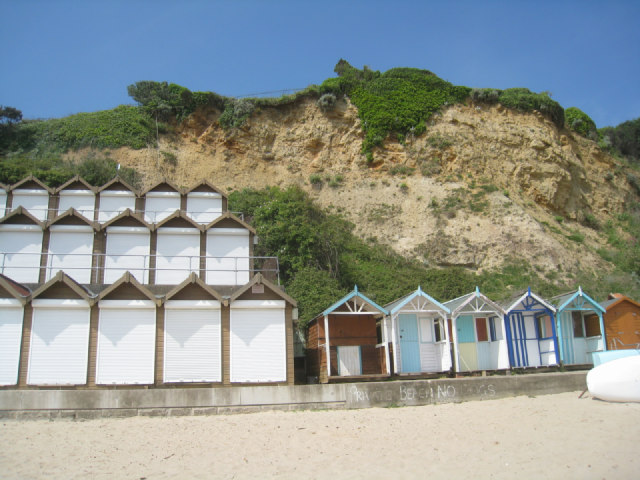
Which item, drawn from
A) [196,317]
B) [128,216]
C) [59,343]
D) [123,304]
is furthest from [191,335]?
[128,216]

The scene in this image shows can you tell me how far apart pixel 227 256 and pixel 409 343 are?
360 inches

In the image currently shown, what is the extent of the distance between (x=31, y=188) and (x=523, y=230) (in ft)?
97.4

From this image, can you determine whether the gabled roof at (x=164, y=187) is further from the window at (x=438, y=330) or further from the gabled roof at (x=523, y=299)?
the gabled roof at (x=523, y=299)

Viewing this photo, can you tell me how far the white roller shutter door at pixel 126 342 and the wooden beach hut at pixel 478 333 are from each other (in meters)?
10.7

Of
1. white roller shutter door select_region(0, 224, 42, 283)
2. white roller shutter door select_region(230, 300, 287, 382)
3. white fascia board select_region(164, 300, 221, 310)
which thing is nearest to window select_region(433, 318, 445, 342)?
white roller shutter door select_region(230, 300, 287, 382)

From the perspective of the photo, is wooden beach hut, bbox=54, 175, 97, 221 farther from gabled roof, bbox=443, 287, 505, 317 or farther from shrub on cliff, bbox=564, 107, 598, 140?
shrub on cliff, bbox=564, 107, 598, 140

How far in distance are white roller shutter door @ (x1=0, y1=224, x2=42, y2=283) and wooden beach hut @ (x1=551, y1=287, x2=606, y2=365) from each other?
21.6 m

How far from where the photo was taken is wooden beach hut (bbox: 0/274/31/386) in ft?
52.4

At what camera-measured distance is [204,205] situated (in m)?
27.5

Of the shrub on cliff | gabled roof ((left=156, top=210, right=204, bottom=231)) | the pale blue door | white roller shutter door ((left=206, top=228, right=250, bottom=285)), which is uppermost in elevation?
the shrub on cliff

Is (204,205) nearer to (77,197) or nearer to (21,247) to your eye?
(77,197)

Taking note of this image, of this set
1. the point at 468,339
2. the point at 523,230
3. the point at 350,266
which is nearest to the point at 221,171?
the point at 350,266

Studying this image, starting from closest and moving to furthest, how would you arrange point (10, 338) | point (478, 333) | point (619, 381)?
point (619, 381) < point (10, 338) < point (478, 333)

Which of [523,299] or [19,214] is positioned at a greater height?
[19,214]
